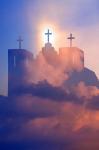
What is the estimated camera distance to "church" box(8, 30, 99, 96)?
2689mm

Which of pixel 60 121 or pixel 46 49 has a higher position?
pixel 46 49

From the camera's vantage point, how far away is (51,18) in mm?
2754

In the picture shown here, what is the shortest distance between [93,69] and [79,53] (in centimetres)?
19

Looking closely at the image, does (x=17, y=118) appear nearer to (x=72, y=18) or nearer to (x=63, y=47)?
(x=63, y=47)

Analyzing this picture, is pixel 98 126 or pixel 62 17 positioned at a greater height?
pixel 62 17

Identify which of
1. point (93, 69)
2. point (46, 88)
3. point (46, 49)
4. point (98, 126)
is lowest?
point (98, 126)

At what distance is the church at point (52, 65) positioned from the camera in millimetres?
2689

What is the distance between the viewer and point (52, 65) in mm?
2703

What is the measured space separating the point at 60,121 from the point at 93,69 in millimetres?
556

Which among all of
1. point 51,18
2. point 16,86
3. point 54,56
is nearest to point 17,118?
point 16,86

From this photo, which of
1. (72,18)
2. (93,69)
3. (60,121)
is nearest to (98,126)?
(60,121)

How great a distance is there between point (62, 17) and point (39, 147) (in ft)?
3.97

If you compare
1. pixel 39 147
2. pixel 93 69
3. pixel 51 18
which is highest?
pixel 51 18

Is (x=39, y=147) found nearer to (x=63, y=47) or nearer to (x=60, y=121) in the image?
(x=60, y=121)
